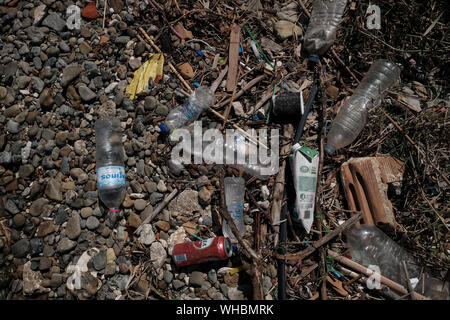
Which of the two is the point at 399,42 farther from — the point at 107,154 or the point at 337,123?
the point at 107,154

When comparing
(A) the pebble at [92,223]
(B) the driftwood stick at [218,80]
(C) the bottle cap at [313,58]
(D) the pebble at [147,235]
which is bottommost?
(D) the pebble at [147,235]

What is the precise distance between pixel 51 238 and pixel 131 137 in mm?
1005

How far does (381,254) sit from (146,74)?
7.84 ft

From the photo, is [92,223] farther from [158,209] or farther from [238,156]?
[238,156]

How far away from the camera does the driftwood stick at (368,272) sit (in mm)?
2414

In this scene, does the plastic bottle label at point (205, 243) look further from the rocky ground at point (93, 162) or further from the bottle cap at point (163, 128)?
the bottle cap at point (163, 128)

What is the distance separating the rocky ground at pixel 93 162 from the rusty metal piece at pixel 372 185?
16 centimetres

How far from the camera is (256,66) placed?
116 inches

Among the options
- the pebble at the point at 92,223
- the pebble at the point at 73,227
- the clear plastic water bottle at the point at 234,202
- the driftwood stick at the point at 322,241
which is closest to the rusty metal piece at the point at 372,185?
the driftwood stick at the point at 322,241

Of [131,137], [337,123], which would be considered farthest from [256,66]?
[131,137]

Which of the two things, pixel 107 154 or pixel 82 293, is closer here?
pixel 82 293

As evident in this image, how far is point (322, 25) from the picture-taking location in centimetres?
296

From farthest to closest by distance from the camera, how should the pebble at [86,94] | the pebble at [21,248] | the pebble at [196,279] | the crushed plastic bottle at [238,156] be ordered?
the pebble at [86,94], the crushed plastic bottle at [238,156], the pebble at [21,248], the pebble at [196,279]

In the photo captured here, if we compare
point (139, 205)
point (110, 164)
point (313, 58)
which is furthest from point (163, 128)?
point (313, 58)
